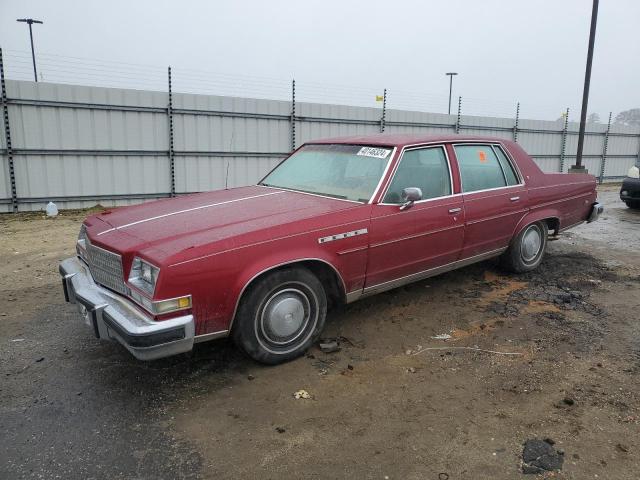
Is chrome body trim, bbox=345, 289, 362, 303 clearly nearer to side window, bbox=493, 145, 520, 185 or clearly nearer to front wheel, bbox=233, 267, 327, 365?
front wheel, bbox=233, 267, 327, 365

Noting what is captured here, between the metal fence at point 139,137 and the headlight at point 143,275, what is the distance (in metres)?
5.19

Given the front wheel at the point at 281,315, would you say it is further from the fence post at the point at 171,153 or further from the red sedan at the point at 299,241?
the fence post at the point at 171,153

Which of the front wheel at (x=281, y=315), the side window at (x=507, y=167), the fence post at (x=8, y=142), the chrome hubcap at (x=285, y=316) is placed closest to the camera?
the front wheel at (x=281, y=315)

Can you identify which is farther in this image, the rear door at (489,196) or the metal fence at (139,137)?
the metal fence at (139,137)

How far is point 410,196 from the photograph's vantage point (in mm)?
3816

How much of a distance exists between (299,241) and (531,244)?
11.0ft

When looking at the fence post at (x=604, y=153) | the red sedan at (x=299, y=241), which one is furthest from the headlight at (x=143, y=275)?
the fence post at (x=604, y=153)

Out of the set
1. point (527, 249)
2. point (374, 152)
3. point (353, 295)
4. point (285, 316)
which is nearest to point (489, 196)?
point (527, 249)

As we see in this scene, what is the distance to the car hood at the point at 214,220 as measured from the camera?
3055 millimetres

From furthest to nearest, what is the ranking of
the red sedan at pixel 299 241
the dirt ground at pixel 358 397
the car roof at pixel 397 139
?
1. the car roof at pixel 397 139
2. the red sedan at pixel 299 241
3. the dirt ground at pixel 358 397

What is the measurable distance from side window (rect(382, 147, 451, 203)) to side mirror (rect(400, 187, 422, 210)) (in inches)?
2.7

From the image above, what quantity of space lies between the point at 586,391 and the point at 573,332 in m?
1.00

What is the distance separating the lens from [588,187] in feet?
20.1

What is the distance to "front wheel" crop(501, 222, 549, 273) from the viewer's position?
532cm
